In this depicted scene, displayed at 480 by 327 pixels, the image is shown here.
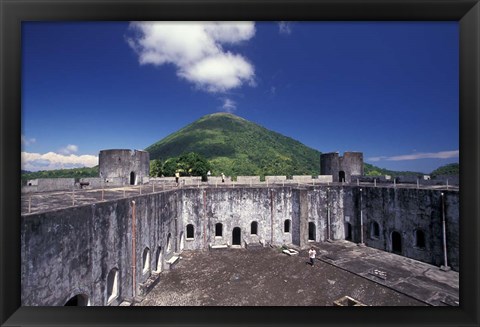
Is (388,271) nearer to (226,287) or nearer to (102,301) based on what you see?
(226,287)

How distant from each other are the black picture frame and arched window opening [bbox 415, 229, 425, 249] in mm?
9752

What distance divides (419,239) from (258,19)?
15.0 meters

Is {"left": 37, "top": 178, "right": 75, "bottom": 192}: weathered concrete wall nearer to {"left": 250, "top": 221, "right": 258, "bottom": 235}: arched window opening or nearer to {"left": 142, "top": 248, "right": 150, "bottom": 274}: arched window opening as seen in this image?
{"left": 142, "top": 248, "right": 150, "bottom": 274}: arched window opening

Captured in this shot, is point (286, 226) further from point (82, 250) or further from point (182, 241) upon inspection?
point (82, 250)

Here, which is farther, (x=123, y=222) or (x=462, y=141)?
(x=123, y=222)

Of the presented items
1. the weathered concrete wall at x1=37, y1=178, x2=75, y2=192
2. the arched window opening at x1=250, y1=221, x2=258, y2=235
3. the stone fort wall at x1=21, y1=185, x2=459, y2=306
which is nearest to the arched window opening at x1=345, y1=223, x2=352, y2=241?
the stone fort wall at x1=21, y1=185, x2=459, y2=306

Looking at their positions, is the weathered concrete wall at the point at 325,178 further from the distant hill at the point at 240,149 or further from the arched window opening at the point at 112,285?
the distant hill at the point at 240,149

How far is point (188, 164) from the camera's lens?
36344 millimetres

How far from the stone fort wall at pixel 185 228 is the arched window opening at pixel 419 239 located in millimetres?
109

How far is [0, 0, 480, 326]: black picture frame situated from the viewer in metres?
4.98

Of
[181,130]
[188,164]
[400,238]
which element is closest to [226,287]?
[400,238]

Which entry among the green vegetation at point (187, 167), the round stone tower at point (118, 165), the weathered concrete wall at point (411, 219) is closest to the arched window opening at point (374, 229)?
the weathered concrete wall at point (411, 219)

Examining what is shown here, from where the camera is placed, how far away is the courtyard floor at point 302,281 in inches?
386

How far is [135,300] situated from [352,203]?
607 inches
